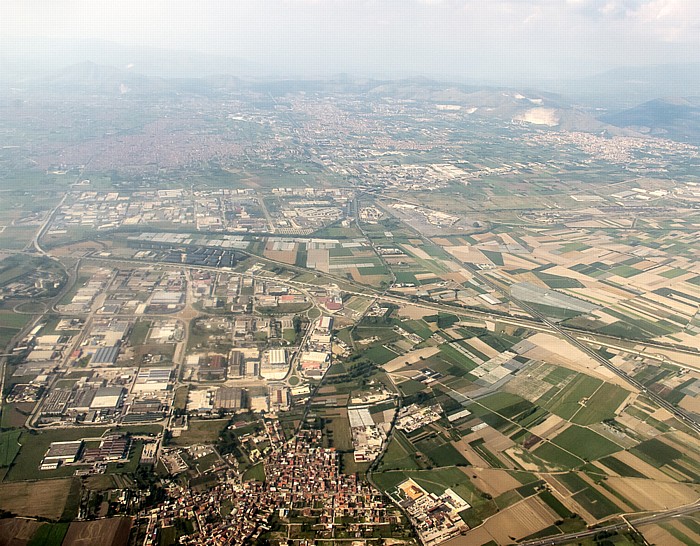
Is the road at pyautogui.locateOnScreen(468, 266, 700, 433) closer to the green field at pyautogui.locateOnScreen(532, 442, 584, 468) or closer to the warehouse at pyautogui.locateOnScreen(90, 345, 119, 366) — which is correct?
the green field at pyautogui.locateOnScreen(532, 442, 584, 468)

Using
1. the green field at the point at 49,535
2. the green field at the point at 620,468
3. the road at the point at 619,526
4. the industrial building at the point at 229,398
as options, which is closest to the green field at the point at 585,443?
the green field at the point at 620,468

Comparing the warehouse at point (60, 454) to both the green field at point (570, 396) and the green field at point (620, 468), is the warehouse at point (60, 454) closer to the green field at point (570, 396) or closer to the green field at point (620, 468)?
the green field at point (570, 396)

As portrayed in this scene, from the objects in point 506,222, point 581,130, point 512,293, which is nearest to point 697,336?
point 512,293

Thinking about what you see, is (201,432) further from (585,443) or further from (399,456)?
(585,443)

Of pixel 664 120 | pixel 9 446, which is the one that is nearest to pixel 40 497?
pixel 9 446

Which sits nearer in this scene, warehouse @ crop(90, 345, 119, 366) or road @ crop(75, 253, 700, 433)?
road @ crop(75, 253, 700, 433)

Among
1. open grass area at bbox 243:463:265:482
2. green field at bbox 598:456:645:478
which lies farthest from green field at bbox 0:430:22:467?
green field at bbox 598:456:645:478

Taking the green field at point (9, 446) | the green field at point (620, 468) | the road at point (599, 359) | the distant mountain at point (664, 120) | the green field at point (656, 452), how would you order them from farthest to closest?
the distant mountain at point (664, 120)
the road at point (599, 359)
the green field at point (656, 452)
the green field at point (620, 468)
the green field at point (9, 446)
